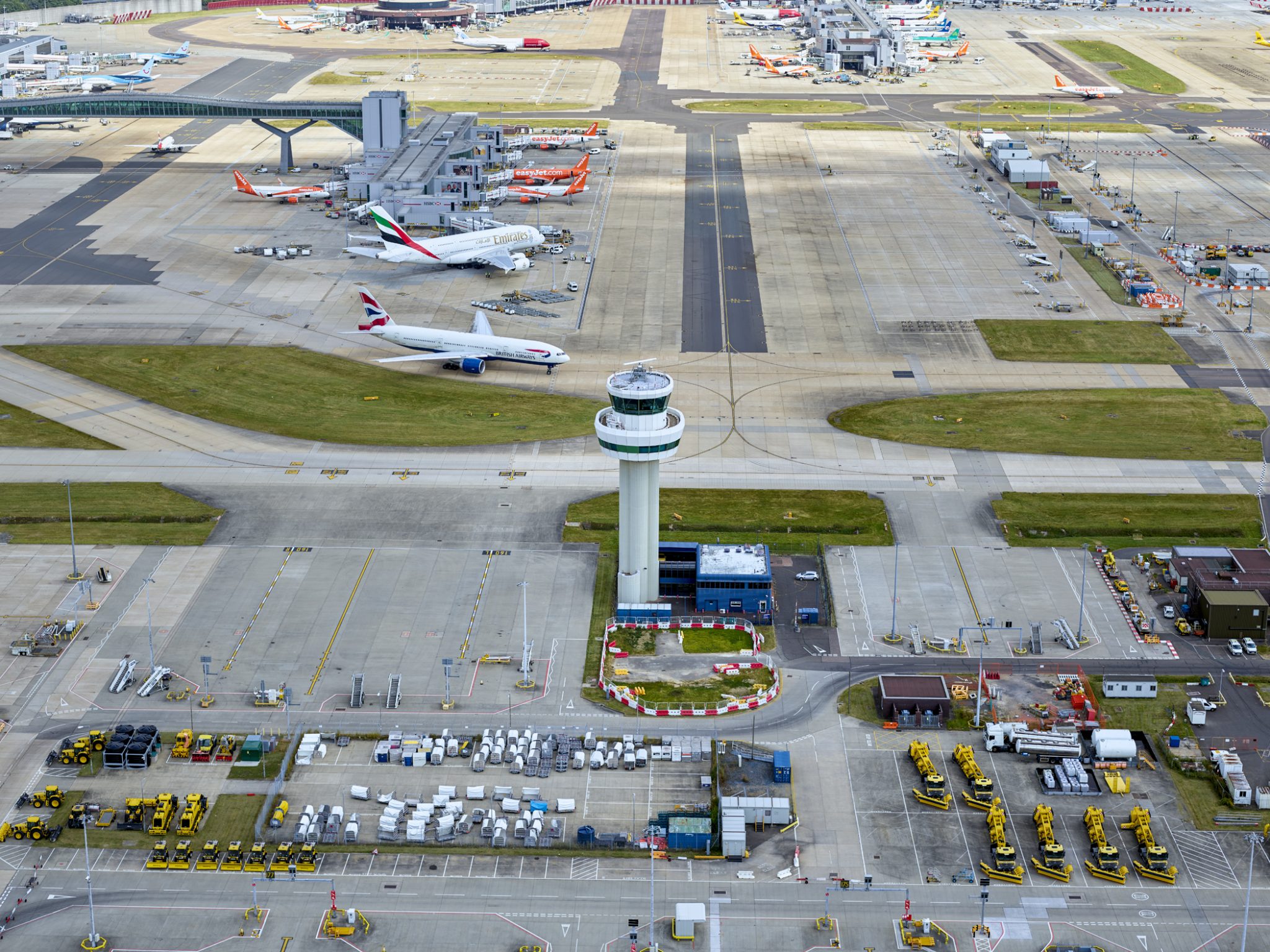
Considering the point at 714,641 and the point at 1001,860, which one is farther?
the point at 714,641

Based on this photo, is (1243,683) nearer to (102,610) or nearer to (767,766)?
(767,766)

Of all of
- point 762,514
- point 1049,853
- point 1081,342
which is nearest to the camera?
point 1049,853


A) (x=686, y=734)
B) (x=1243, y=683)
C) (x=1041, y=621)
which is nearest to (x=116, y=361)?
(x=686, y=734)

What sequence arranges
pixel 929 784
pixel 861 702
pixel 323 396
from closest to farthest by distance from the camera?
pixel 929 784, pixel 861 702, pixel 323 396

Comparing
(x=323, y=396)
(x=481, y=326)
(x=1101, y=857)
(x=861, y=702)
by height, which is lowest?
(x=861, y=702)

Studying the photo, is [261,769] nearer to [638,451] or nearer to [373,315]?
[638,451]

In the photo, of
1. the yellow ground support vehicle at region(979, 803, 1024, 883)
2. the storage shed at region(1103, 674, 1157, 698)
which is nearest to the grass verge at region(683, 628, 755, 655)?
the storage shed at region(1103, 674, 1157, 698)

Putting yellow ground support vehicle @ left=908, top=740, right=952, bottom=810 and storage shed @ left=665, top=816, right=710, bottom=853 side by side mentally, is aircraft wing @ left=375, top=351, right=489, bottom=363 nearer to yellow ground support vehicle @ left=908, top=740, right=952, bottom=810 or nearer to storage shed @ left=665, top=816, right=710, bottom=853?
yellow ground support vehicle @ left=908, top=740, right=952, bottom=810

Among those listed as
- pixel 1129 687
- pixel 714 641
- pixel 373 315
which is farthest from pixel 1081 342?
pixel 714 641
